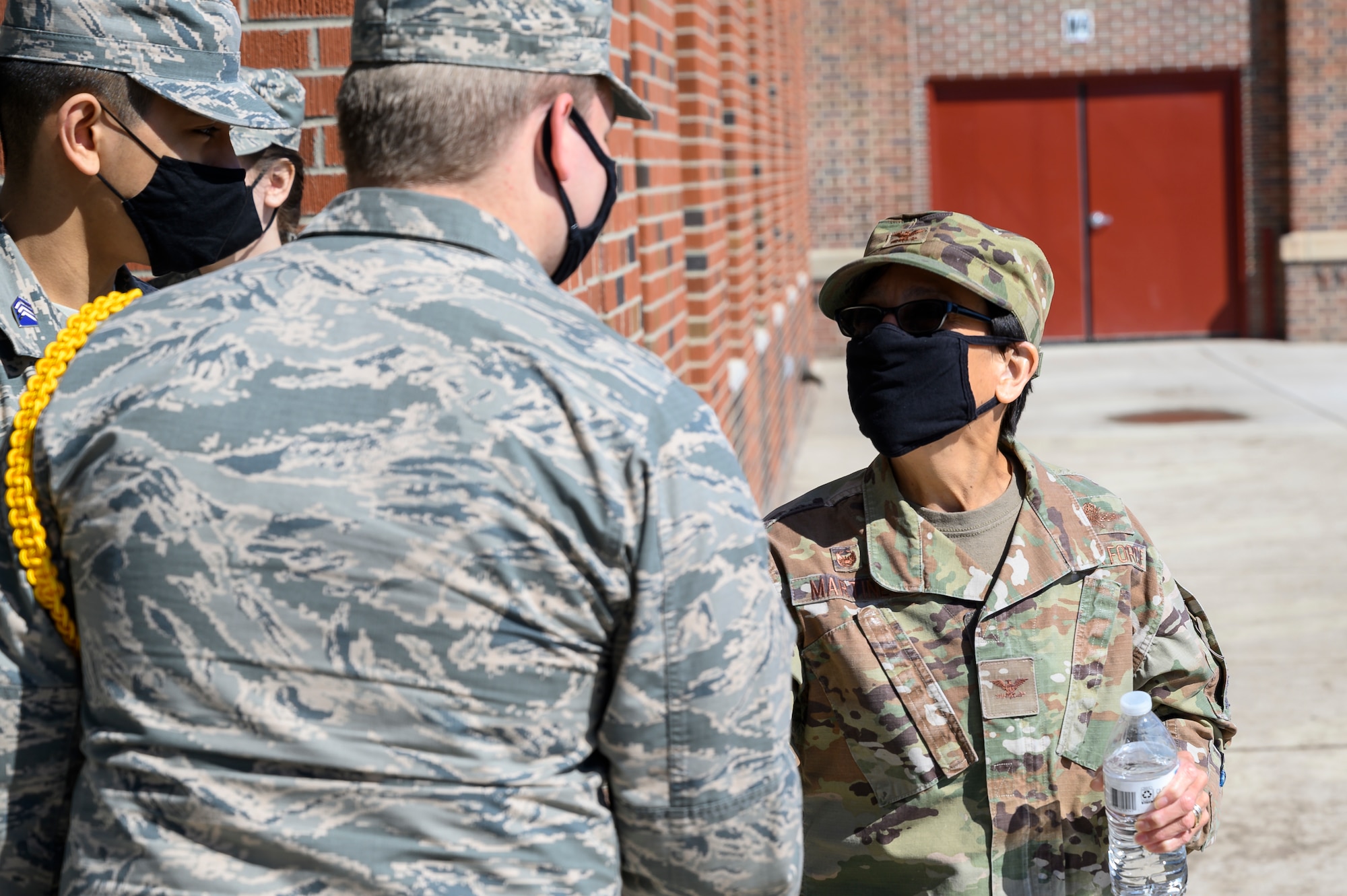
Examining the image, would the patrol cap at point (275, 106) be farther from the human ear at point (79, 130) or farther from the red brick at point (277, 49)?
the human ear at point (79, 130)

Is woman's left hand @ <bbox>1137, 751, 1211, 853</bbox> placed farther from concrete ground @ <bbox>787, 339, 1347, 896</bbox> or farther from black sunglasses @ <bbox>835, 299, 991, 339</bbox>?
concrete ground @ <bbox>787, 339, 1347, 896</bbox>

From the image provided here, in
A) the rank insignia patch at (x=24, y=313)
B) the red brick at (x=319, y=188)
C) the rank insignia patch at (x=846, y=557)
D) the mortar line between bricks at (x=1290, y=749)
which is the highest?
the red brick at (x=319, y=188)

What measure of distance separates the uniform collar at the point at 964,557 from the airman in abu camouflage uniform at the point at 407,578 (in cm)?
84

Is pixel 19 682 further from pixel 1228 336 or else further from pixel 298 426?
pixel 1228 336

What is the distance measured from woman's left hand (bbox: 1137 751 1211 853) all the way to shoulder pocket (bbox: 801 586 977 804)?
26 centimetres

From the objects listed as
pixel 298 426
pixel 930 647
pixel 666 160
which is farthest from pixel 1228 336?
pixel 298 426

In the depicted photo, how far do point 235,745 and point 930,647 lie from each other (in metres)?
1.15

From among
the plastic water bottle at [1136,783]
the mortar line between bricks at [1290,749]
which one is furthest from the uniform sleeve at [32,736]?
the mortar line between bricks at [1290,749]

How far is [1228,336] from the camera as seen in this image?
15977mm

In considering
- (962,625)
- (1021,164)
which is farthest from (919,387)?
(1021,164)

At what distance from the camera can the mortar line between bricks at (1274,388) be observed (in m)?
10.9

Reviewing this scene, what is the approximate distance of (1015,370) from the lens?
2.25 m

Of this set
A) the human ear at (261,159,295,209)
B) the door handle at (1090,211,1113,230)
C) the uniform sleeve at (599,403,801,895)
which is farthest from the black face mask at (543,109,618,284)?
the door handle at (1090,211,1113,230)

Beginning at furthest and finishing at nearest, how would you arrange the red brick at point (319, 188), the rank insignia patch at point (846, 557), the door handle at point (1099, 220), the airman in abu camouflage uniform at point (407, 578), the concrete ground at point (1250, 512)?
the door handle at point (1099, 220), the concrete ground at point (1250, 512), the red brick at point (319, 188), the rank insignia patch at point (846, 557), the airman in abu camouflage uniform at point (407, 578)
